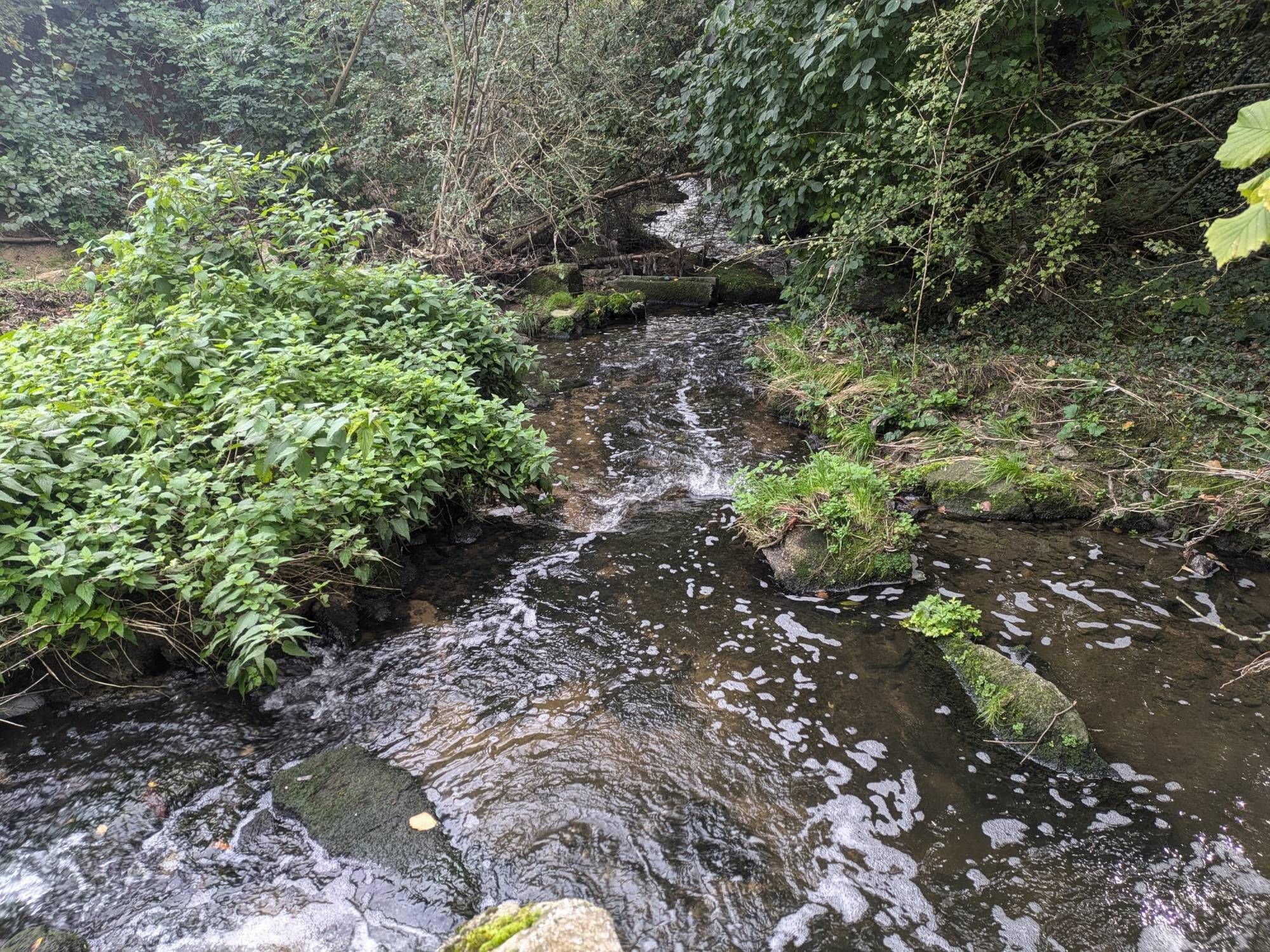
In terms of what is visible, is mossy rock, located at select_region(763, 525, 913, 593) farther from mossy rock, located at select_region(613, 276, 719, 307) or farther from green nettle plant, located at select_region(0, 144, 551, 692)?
mossy rock, located at select_region(613, 276, 719, 307)

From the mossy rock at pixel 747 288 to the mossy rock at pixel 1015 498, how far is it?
25.1ft

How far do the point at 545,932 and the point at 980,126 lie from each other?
Answer: 27.2 feet

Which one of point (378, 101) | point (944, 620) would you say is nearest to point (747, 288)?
point (378, 101)

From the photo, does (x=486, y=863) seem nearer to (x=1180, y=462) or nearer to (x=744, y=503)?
(x=744, y=503)

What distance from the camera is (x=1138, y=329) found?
672 centimetres

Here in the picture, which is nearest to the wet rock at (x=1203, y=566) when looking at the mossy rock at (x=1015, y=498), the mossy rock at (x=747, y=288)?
the mossy rock at (x=1015, y=498)

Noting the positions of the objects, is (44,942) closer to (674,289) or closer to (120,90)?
(674,289)

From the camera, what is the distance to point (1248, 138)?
4.99 ft

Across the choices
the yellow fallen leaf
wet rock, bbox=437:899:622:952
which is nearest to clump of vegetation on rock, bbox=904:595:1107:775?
wet rock, bbox=437:899:622:952

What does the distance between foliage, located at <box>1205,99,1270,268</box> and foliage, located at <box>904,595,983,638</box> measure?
117 inches

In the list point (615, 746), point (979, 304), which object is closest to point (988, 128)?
point (979, 304)

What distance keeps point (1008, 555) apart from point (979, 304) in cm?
304

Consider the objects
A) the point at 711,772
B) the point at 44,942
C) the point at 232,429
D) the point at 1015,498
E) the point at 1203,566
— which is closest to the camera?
the point at 44,942

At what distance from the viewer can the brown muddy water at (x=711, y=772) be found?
2.64 meters
